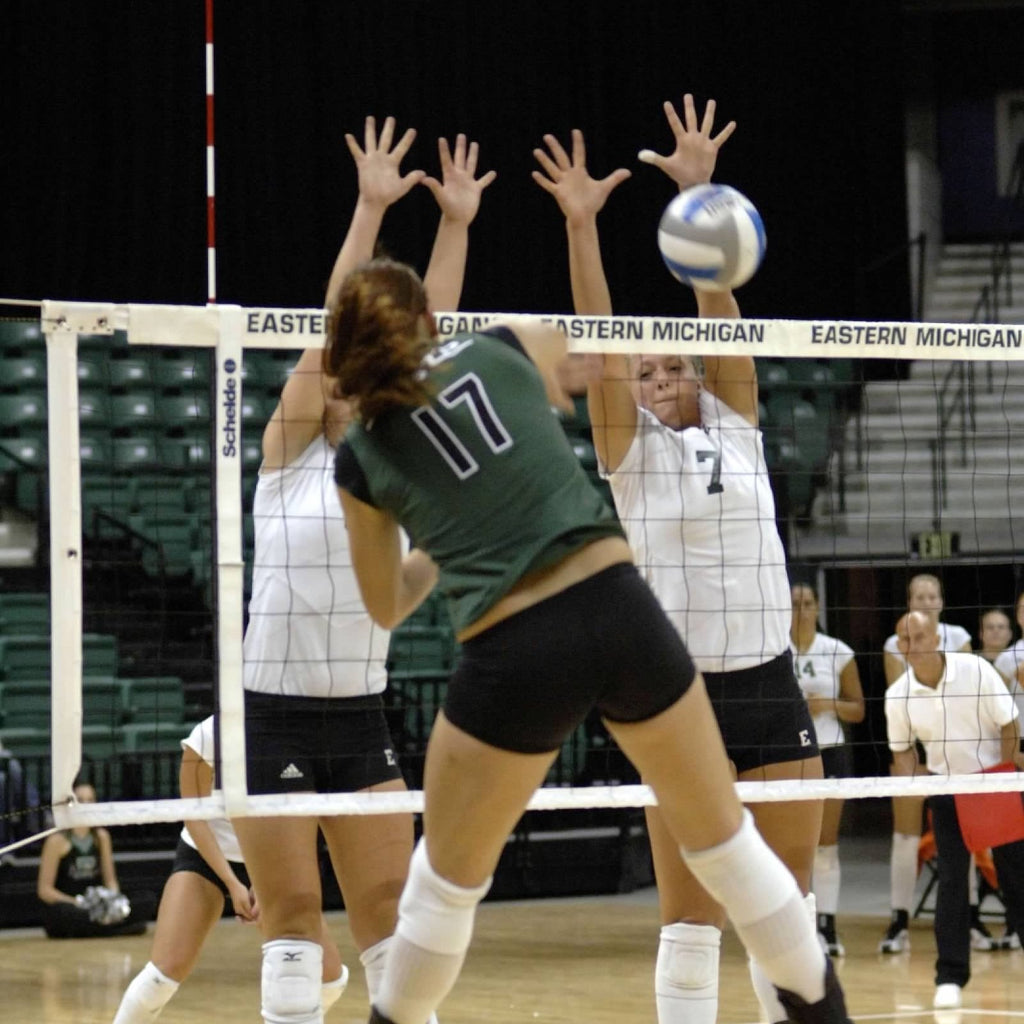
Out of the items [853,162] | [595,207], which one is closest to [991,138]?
[853,162]

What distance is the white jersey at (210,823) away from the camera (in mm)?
4785

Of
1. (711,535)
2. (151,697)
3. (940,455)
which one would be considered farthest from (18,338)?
(711,535)

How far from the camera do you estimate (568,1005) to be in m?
7.69

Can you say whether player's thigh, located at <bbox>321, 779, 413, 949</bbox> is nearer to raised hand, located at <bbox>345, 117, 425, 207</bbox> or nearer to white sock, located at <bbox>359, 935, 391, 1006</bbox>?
white sock, located at <bbox>359, 935, 391, 1006</bbox>

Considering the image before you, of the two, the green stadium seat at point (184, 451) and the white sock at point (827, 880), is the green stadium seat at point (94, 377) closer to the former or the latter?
the green stadium seat at point (184, 451)

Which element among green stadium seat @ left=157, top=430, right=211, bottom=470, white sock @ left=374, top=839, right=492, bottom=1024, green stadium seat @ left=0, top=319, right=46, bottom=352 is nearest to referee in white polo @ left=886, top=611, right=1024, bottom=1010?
white sock @ left=374, top=839, right=492, bottom=1024

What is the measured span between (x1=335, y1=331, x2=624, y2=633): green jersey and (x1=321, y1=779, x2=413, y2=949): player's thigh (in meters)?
1.20

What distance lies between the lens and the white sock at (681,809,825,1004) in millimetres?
3223

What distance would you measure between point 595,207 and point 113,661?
7789mm

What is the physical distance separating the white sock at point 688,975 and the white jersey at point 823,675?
5212 millimetres

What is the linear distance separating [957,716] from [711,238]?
163 inches

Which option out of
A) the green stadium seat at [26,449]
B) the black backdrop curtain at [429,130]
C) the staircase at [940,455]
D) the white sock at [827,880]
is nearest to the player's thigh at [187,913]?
the white sock at [827,880]

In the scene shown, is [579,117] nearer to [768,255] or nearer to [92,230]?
[768,255]

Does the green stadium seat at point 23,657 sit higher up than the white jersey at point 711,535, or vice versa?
the white jersey at point 711,535
